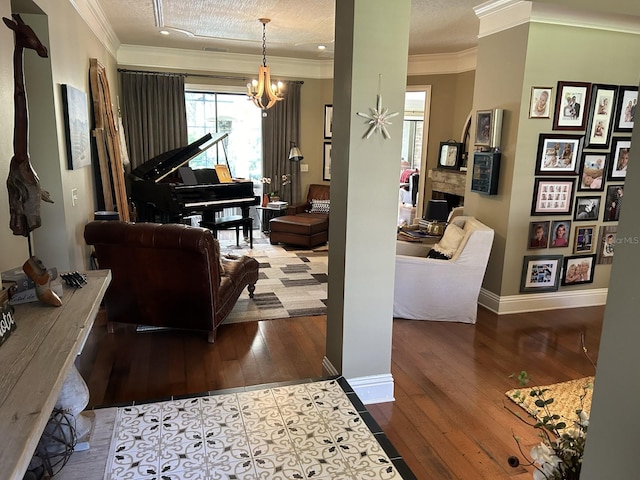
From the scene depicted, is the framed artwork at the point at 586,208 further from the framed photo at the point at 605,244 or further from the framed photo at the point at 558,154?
the framed photo at the point at 558,154

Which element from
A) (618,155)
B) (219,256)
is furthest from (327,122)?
(219,256)

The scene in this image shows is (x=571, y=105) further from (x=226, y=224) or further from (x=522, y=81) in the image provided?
(x=226, y=224)

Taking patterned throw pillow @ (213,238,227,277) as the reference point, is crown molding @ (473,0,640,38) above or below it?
above

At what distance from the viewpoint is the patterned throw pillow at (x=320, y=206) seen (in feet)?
24.2

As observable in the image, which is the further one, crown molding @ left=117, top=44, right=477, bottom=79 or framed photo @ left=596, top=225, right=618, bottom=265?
crown molding @ left=117, top=44, right=477, bottom=79

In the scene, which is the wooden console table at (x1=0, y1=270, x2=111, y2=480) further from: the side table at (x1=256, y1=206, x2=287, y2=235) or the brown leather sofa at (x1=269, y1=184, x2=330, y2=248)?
the side table at (x1=256, y1=206, x2=287, y2=235)

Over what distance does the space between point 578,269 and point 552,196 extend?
850 millimetres

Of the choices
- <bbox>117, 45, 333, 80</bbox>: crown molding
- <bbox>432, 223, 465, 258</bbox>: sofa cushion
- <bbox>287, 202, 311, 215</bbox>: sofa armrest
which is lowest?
<bbox>287, 202, 311, 215</bbox>: sofa armrest

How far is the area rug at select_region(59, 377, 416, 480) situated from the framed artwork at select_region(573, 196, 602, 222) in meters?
3.09

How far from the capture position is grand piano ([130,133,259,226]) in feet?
19.7

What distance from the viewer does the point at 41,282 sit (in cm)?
186

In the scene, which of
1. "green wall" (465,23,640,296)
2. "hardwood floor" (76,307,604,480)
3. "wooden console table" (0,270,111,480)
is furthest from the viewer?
"green wall" (465,23,640,296)

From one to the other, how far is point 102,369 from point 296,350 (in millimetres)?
1342

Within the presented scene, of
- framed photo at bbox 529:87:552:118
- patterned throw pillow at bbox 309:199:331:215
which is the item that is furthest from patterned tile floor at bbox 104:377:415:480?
patterned throw pillow at bbox 309:199:331:215
